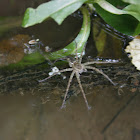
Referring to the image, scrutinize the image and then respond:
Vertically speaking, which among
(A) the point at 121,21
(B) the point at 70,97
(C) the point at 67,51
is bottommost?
(B) the point at 70,97

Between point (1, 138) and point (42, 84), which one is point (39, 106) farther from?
point (1, 138)

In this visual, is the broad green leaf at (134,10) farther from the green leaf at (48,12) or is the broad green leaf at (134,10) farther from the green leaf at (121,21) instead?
the green leaf at (48,12)

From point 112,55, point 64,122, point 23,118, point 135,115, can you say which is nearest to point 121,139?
point 135,115

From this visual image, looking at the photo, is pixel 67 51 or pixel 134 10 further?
pixel 67 51

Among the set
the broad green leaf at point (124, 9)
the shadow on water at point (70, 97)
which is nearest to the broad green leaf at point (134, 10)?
the broad green leaf at point (124, 9)

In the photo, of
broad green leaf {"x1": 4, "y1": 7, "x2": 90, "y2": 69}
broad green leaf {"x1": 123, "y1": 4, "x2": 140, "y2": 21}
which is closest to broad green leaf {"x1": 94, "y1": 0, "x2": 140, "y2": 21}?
broad green leaf {"x1": 123, "y1": 4, "x2": 140, "y2": 21}

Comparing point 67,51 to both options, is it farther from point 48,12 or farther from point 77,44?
point 48,12

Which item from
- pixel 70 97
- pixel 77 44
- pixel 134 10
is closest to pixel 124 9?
pixel 134 10
